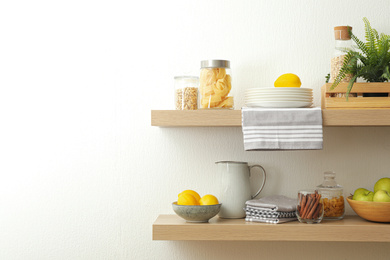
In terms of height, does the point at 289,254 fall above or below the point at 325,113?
below

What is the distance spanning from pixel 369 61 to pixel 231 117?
49 cm

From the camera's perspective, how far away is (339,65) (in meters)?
1.79

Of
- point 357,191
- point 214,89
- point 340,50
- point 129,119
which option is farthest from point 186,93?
point 357,191

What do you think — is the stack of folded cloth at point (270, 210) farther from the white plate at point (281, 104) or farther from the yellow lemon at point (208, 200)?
the white plate at point (281, 104)

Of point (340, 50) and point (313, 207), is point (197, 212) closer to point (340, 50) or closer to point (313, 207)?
point (313, 207)

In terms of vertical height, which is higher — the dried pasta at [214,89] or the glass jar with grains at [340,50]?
the glass jar with grains at [340,50]

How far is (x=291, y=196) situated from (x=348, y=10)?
71 cm

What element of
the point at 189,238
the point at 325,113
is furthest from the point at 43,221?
the point at 325,113

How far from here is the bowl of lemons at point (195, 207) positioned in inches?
68.6

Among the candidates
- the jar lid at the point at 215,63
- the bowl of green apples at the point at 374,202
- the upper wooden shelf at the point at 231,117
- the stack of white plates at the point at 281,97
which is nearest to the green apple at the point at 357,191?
the bowl of green apples at the point at 374,202

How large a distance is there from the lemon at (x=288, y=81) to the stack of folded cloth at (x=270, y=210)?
40 centimetres

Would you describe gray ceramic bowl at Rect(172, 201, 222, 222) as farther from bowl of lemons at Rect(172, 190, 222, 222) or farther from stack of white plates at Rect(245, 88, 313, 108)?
stack of white plates at Rect(245, 88, 313, 108)

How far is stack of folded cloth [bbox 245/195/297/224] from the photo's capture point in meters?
1.76

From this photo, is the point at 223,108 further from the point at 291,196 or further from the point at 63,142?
the point at 63,142
